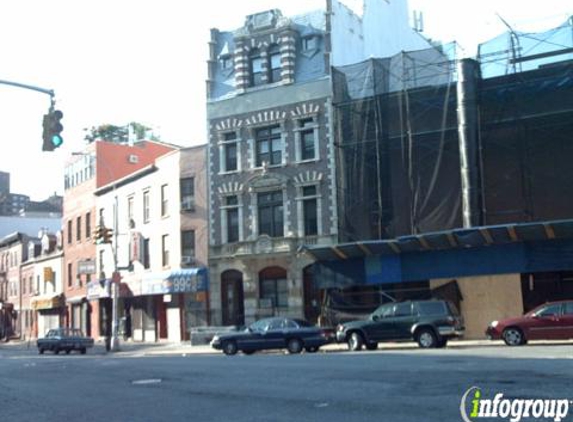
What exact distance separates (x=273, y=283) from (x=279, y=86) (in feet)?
32.2

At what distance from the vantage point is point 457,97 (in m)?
32.6

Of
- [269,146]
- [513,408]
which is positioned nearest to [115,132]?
[269,146]

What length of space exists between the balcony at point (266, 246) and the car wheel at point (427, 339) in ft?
35.9

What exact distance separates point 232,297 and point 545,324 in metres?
18.2

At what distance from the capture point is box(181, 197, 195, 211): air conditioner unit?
40.8 meters

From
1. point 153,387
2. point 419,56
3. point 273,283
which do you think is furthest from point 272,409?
point 419,56

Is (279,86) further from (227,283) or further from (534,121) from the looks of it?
(534,121)

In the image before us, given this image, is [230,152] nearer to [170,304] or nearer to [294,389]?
[170,304]

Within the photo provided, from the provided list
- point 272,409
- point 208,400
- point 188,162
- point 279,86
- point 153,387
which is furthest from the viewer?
point 188,162

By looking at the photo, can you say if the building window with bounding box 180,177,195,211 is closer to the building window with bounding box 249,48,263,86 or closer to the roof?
the building window with bounding box 249,48,263,86

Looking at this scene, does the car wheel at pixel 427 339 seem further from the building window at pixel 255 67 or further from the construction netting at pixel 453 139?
the building window at pixel 255 67

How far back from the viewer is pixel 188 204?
40.9 m

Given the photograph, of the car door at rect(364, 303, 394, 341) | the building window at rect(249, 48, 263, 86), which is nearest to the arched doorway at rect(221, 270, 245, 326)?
the building window at rect(249, 48, 263, 86)

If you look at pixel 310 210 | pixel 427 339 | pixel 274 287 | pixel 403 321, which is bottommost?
pixel 427 339
